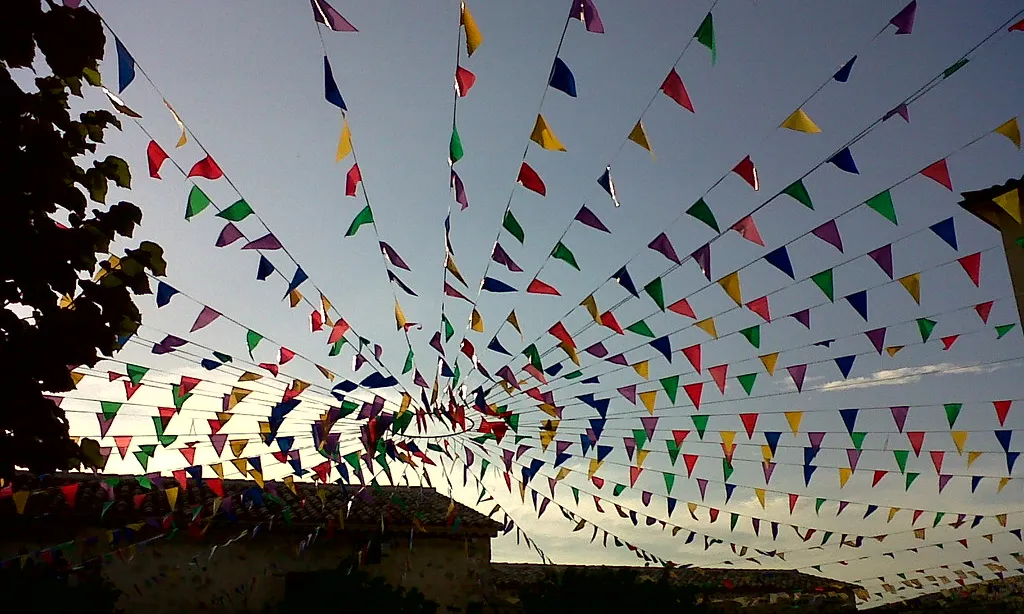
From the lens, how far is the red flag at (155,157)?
4.82 metres

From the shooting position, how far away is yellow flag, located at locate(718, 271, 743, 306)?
5297 mm

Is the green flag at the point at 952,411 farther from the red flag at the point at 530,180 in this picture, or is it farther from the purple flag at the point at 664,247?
the red flag at the point at 530,180

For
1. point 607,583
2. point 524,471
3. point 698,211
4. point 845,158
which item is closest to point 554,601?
point 607,583

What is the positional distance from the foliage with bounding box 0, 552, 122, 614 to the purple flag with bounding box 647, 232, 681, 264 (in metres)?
7.62

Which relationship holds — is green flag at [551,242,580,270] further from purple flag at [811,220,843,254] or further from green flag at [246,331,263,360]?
green flag at [246,331,263,360]

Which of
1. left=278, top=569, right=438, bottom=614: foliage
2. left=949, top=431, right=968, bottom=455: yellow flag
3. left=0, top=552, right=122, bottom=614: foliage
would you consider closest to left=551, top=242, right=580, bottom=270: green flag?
left=949, top=431, right=968, bottom=455: yellow flag

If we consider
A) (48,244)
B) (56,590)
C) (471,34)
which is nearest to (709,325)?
(471,34)

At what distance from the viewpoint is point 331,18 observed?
11.8 ft

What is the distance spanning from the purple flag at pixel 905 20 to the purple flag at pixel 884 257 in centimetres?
184

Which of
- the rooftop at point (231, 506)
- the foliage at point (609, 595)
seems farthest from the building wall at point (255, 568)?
the foliage at point (609, 595)

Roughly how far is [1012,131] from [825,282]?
5.08ft

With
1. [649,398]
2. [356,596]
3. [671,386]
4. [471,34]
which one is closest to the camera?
[471,34]

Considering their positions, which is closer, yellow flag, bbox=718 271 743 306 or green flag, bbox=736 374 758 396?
yellow flag, bbox=718 271 743 306

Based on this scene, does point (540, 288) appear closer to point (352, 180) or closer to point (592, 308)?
point (592, 308)
